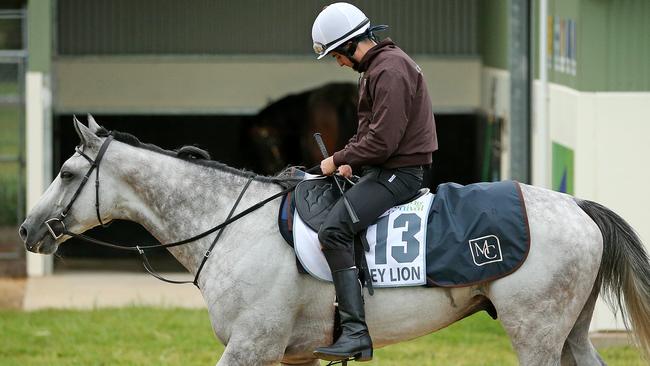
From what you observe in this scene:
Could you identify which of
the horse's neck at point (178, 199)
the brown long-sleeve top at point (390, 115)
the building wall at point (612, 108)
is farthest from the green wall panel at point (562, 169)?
the horse's neck at point (178, 199)

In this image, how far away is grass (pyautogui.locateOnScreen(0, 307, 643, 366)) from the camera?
8.97 m

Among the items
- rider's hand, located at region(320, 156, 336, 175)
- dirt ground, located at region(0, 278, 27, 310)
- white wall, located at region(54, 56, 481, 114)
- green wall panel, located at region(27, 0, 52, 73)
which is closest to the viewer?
rider's hand, located at region(320, 156, 336, 175)

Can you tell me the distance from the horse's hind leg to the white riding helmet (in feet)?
5.89

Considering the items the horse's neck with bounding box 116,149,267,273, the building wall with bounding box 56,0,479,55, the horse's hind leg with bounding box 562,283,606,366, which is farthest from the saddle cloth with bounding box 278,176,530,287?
the building wall with bounding box 56,0,479,55

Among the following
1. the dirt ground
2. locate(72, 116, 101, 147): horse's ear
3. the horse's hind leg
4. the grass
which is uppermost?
locate(72, 116, 101, 147): horse's ear

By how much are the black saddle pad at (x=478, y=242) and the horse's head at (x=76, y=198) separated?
171cm

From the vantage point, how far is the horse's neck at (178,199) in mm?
6242

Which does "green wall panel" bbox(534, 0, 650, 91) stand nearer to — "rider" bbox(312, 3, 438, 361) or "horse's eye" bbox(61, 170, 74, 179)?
"rider" bbox(312, 3, 438, 361)

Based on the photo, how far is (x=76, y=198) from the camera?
6.18 meters

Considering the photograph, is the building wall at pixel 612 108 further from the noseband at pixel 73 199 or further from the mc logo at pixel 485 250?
the noseband at pixel 73 199

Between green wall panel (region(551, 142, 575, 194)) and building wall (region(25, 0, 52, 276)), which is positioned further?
building wall (region(25, 0, 52, 276))

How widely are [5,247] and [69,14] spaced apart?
10.5 ft

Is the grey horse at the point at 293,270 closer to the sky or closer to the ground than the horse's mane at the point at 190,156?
closer to the ground

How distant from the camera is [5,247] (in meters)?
13.2
